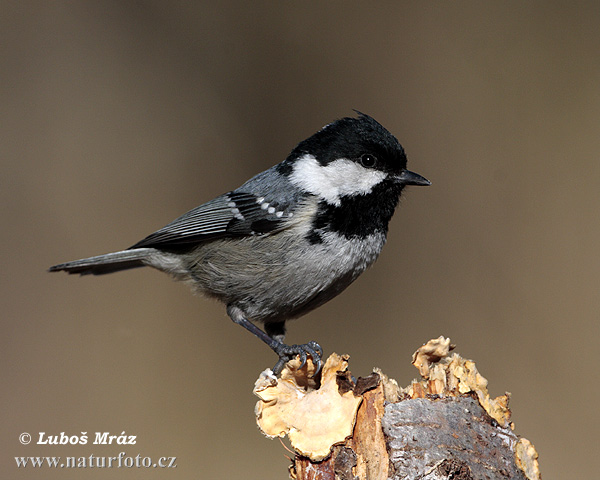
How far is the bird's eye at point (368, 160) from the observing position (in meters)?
2.40

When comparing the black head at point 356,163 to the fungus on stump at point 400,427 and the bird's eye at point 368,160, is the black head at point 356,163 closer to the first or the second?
the bird's eye at point 368,160

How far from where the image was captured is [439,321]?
12.9 ft

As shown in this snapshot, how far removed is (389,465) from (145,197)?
327cm

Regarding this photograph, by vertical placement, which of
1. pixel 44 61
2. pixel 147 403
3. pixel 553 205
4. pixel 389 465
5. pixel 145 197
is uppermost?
pixel 44 61

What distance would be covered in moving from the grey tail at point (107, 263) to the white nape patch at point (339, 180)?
0.98 metres

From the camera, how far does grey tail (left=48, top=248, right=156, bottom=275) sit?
2.82 m

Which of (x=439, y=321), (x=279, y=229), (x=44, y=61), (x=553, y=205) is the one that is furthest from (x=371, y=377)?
(x=44, y=61)

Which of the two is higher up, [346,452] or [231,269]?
[231,269]

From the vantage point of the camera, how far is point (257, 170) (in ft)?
14.6

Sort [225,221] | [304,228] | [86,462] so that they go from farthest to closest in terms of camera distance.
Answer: [86,462] < [225,221] < [304,228]

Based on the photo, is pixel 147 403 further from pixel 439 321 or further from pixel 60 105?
pixel 60 105

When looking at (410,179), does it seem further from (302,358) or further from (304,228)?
(302,358)

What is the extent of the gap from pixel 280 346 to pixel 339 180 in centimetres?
78

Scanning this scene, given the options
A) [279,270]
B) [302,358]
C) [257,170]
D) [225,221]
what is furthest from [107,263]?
[257,170]
